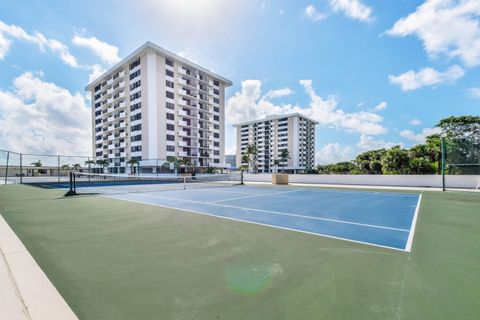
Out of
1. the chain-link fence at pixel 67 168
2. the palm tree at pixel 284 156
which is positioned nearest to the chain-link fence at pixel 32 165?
the chain-link fence at pixel 67 168

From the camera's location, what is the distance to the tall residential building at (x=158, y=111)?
2189 inches

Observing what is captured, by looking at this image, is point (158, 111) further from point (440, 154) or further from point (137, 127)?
point (440, 154)

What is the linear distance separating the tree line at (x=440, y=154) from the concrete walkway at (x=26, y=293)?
→ 25564 mm

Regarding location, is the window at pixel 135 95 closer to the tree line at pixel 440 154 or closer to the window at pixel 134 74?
the window at pixel 134 74

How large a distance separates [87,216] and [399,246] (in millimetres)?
9375

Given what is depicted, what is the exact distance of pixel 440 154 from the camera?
25984 millimetres

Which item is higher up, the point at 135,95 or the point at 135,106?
the point at 135,95

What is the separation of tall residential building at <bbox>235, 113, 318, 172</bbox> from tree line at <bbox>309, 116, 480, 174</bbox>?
63.5m

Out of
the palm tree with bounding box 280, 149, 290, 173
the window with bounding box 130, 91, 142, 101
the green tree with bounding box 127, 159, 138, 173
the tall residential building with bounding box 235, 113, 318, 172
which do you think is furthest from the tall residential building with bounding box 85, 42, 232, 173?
the tall residential building with bounding box 235, 113, 318, 172

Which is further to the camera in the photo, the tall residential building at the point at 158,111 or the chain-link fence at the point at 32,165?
the tall residential building at the point at 158,111

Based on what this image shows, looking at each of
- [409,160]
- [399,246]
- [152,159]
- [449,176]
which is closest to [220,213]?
[399,246]

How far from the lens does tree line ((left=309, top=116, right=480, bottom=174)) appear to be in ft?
57.8

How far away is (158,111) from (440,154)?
5583 centimetres

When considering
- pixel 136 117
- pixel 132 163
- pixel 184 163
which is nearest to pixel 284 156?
pixel 184 163
